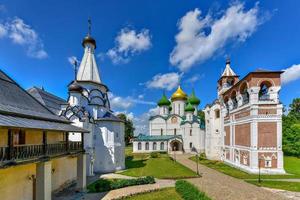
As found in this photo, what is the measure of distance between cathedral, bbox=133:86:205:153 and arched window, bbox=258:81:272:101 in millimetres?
22557

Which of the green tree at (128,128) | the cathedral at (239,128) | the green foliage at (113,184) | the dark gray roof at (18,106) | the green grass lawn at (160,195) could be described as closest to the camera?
the dark gray roof at (18,106)

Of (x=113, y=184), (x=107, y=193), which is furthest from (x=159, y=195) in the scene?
(x=113, y=184)

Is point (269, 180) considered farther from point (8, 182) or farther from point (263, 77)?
point (8, 182)

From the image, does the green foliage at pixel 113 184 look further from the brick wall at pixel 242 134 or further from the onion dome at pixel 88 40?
the onion dome at pixel 88 40

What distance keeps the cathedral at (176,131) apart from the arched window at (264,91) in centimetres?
2256

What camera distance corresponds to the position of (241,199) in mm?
13508

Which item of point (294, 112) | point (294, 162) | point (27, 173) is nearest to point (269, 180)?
point (294, 162)

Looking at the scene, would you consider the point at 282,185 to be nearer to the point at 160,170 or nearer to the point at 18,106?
the point at 160,170

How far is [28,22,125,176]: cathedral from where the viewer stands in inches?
838

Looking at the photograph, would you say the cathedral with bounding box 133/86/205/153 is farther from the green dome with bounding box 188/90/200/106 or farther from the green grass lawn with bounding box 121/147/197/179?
the green grass lawn with bounding box 121/147/197/179

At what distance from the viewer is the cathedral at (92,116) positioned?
69.8ft

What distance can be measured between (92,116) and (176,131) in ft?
98.9

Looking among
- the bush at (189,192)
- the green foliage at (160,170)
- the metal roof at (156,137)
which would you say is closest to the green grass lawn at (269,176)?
the green foliage at (160,170)

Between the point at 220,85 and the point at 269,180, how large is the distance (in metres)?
18.7
